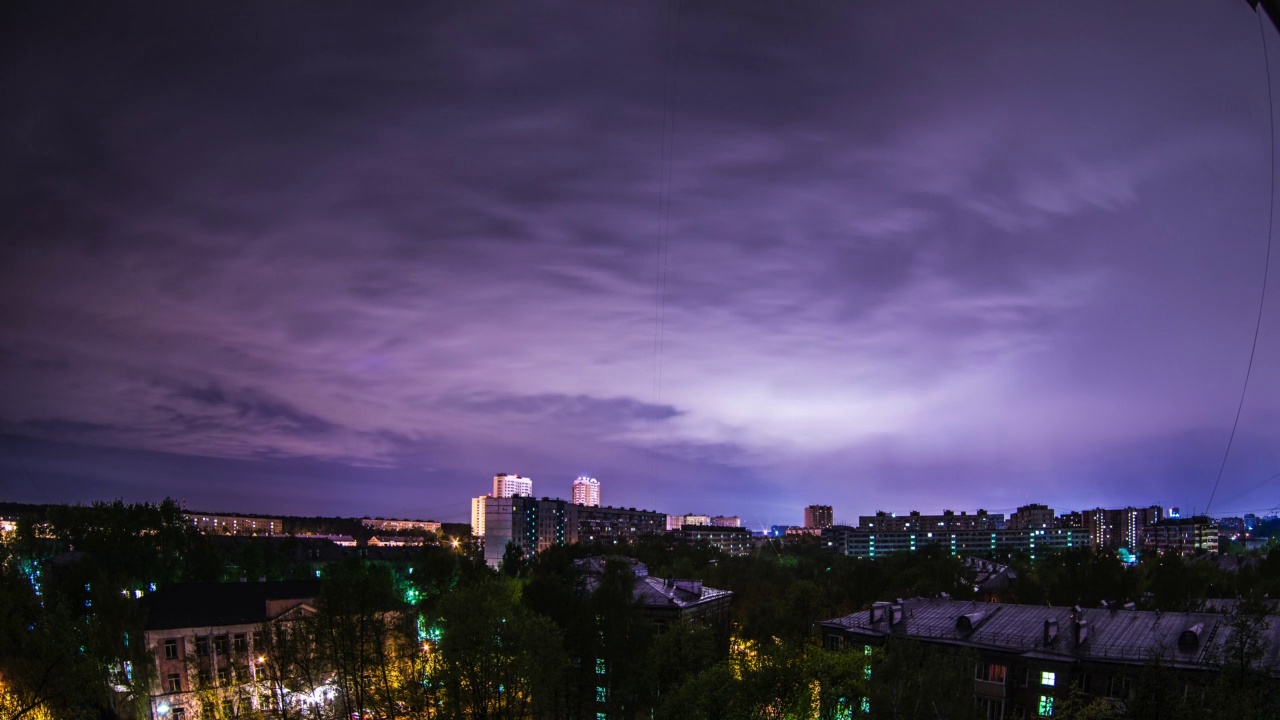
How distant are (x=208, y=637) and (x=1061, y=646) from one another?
50.2 m

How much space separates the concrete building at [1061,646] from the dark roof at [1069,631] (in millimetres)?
49

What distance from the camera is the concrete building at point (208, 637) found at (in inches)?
1887

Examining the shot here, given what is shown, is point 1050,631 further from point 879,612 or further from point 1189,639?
point 879,612

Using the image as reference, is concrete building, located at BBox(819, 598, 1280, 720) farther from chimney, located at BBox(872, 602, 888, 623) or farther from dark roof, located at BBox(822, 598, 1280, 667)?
chimney, located at BBox(872, 602, 888, 623)

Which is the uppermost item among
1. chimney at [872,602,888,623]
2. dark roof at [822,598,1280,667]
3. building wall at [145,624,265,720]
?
dark roof at [822,598,1280,667]

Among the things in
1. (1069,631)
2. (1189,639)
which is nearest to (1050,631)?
(1069,631)

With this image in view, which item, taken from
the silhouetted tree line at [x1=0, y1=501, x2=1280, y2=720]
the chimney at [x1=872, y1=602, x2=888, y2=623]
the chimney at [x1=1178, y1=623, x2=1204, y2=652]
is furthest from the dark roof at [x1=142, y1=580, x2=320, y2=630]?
the chimney at [x1=1178, y1=623, x2=1204, y2=652]

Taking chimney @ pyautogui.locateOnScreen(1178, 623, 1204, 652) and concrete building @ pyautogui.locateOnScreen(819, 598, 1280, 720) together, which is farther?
chimney @ pyautogui.locateOnScreen(1178, 623, 1204, 652)

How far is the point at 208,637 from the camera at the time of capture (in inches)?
2037

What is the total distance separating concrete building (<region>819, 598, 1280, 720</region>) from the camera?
1606 inches

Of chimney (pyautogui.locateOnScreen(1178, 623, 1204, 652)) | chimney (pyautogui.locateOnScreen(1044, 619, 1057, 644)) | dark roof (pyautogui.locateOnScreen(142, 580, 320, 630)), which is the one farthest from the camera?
dark roof (pyautogui.locateOnScreen(142, 580, 320, 630))

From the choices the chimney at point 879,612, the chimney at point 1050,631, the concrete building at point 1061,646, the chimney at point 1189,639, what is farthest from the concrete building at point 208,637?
the chimney at point 1189,639

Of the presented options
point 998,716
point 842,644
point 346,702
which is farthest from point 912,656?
point 346,702

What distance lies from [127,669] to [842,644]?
4255 centimetres
